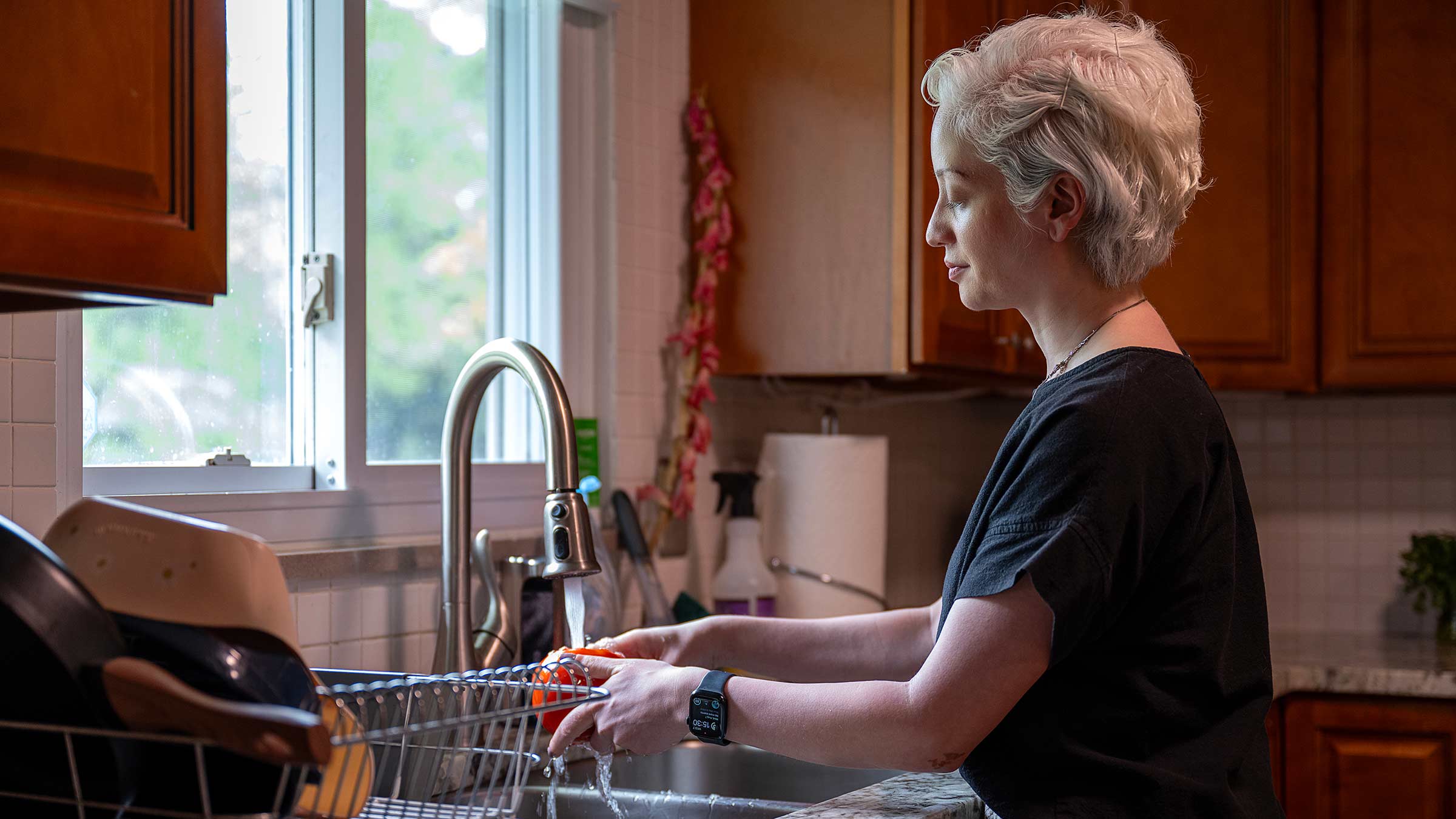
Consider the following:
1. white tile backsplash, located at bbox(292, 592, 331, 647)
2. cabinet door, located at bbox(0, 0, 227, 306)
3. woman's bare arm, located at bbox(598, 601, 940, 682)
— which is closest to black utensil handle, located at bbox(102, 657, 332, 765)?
cabinet door, located at bbox(0, 0, 227, 306)

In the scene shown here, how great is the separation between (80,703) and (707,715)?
19.2 inches

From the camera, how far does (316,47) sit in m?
1.66

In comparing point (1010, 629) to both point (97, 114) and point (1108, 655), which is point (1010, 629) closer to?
point (1108, 655)

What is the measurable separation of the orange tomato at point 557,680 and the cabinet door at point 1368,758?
158 cm

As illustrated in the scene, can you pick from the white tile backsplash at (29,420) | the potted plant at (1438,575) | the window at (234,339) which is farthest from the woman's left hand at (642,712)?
the potted plant at (1438,575)

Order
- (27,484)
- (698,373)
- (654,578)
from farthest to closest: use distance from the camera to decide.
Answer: (698,373)
(654,578)
(27,484)

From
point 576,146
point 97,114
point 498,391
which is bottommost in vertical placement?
point 498,391

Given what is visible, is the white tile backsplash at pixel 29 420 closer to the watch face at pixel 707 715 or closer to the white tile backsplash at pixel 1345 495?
the watch face at pixel 707 715

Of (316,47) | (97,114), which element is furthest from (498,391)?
(97,114)

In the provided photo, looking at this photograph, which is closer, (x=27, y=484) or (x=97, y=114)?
(x=97, y=114)

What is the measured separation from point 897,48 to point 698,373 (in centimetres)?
60

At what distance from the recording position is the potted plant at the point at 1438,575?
8.78 feet

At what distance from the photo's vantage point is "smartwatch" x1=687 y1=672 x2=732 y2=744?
3.51 ft

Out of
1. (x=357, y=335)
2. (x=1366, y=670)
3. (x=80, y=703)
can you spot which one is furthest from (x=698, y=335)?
(x=80, y=703)
